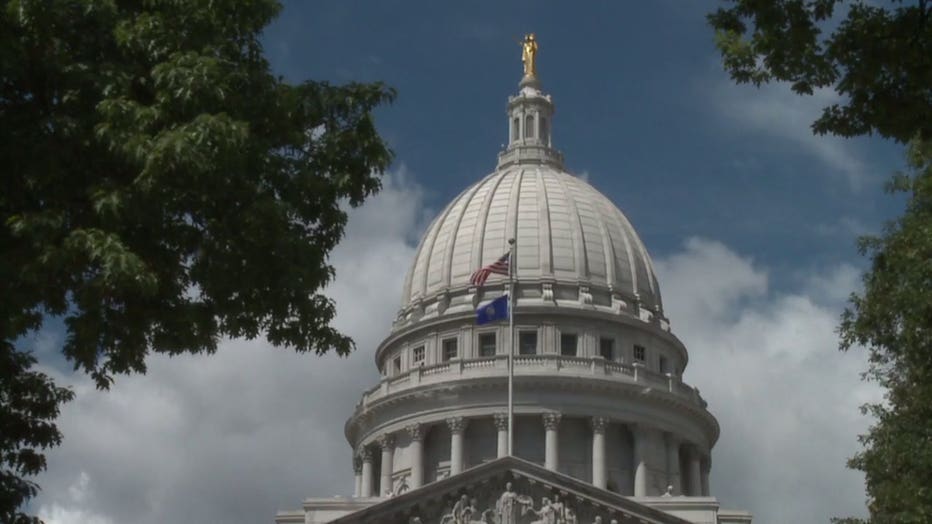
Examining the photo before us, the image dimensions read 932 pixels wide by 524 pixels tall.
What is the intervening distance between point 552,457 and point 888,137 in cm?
5483

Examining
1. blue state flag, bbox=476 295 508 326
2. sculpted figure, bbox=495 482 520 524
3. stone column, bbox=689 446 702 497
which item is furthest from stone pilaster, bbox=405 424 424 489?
sculpted figure, bbox=495 482 520 524

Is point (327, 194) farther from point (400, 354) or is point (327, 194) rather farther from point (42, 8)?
point (400, 354)

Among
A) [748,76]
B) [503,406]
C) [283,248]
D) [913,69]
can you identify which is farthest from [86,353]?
[503,406]

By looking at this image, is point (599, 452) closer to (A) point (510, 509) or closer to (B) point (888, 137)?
(A) point (510, 509)

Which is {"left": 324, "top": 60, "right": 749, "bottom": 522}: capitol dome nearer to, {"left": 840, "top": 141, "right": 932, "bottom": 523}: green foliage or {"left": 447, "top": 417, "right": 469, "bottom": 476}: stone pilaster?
{"left": 447, "top": 417, "right": 469, "bottom": 476}: stone pilaster

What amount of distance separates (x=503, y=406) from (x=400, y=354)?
9.49m

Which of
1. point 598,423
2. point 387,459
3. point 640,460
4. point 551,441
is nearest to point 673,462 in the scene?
point 640,460

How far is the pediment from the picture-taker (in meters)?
56.5

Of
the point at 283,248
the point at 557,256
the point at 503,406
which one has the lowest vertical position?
the point at 283,248

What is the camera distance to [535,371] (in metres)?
75.1

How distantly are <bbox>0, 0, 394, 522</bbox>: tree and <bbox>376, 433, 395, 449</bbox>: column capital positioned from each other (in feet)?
187

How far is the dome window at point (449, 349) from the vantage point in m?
79.4

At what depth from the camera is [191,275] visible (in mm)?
19750

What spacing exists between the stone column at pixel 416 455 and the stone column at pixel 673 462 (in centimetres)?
1294
